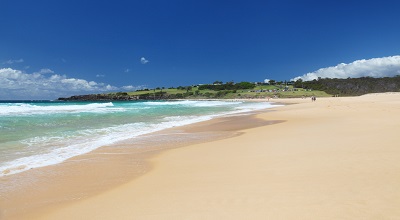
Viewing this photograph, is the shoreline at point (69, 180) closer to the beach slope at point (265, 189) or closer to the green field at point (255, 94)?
the beach slope at point (265, 189)

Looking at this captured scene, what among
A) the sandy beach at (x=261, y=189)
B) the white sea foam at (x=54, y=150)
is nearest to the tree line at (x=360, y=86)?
the white sea foam at (x=54, y=150)

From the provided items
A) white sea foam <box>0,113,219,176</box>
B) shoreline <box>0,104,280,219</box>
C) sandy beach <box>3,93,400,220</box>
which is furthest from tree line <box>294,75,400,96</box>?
shoreline <box>0,104,280,219</box>

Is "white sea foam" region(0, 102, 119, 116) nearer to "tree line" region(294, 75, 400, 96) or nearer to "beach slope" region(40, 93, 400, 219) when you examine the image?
"beach slope" region(40, 93, 400, 219)

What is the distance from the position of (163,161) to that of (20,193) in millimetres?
2715

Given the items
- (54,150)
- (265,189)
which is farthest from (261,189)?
(54,150)

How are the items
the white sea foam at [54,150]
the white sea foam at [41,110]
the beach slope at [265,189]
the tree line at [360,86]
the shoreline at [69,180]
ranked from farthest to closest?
the tree line at [360,86] < the white sea foam at [41,110] < the white sea foam at [54,150] < the shoreline at [69,180] < the beach slope at [265,189]

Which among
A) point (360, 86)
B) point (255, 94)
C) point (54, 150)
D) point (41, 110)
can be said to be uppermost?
point (360, 86)

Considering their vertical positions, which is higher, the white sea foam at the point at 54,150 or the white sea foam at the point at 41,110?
the white sea foam at the point at 41,110

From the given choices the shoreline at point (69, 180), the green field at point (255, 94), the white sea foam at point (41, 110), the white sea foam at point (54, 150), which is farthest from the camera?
the green field at point (255, 94)

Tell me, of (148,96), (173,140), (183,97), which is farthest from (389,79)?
(173,140)

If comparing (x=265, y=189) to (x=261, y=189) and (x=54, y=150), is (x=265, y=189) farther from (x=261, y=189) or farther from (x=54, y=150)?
(x=54, y=150)

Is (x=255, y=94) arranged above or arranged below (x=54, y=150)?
below

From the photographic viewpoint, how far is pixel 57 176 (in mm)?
5000

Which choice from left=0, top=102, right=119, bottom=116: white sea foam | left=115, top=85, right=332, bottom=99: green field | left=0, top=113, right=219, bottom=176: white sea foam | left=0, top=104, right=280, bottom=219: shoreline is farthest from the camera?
left=115, top=85, right=332, bottom=99: green field
